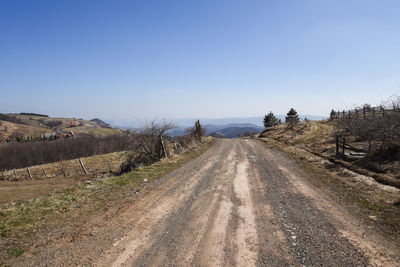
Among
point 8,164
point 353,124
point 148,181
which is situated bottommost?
point 8,164

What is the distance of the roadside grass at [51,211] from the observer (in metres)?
5.17

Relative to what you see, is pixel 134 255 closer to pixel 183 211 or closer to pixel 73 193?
pixel 183 211

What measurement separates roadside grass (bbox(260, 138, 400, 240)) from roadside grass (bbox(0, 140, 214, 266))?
8.56 metres

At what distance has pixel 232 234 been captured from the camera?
17.4ft

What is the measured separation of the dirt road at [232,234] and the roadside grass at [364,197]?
0.55 metres

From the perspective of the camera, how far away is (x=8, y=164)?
3167 inches

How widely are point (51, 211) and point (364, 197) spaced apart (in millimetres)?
11597

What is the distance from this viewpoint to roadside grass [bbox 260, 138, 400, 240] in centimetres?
588

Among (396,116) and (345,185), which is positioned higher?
(396,116)

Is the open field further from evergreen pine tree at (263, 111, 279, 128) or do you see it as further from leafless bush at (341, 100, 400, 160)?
evergreen pine tree at (263, 111, 279, 128)

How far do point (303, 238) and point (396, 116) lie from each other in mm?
12586

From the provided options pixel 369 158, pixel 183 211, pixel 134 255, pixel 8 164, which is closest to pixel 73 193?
pixel 183 211

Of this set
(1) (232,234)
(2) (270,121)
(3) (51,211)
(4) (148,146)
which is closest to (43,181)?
(4) (148,146)

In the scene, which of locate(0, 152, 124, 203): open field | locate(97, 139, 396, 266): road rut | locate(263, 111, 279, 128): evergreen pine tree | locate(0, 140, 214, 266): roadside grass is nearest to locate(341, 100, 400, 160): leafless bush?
locate(97, 139, 396, 266): road rut
